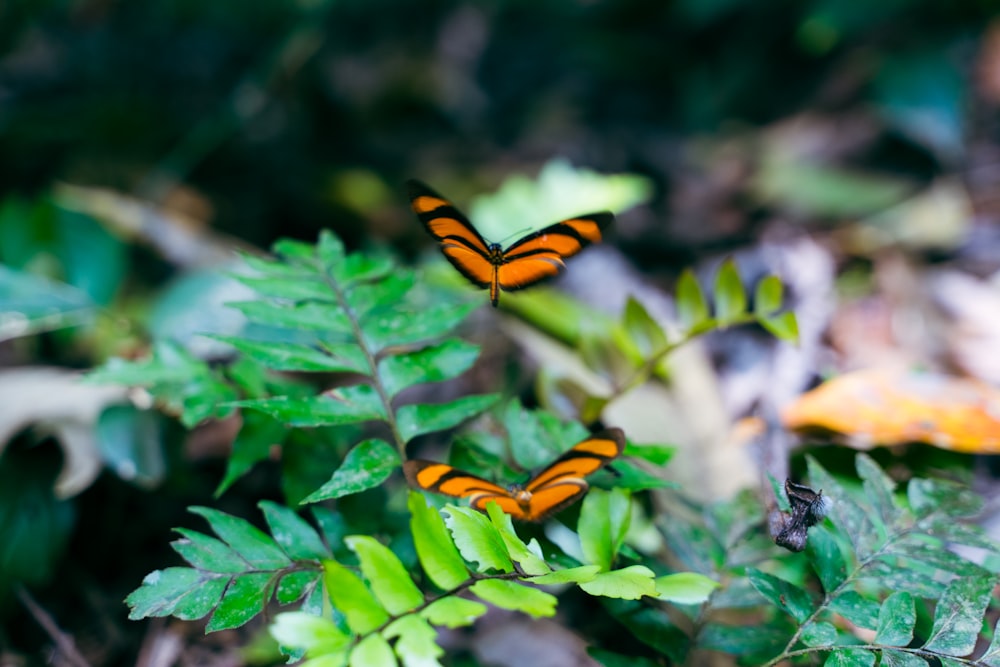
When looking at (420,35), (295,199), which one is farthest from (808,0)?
(295,199)

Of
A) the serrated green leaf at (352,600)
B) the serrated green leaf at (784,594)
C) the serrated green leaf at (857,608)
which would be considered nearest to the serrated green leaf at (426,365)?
the serrated green leaf at (352,600)

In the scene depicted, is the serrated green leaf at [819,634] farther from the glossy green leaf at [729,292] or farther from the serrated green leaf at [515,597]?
the glossy green leaf at [729,292]

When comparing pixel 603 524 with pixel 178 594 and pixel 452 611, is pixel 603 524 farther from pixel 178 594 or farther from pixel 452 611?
pixel 178 594

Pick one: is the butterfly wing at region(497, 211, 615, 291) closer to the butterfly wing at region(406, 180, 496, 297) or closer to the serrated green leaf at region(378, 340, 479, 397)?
the butterfly wing at region(406, 180, 496, 297)

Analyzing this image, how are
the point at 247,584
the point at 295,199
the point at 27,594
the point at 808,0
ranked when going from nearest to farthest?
A: the point at 247,584 → the point at 27,594 → the point at 295,199 → the point at 808,0

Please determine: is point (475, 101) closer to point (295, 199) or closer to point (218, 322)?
point (295, 199)

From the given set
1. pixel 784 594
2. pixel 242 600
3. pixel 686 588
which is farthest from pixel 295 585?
pixel 784 594
